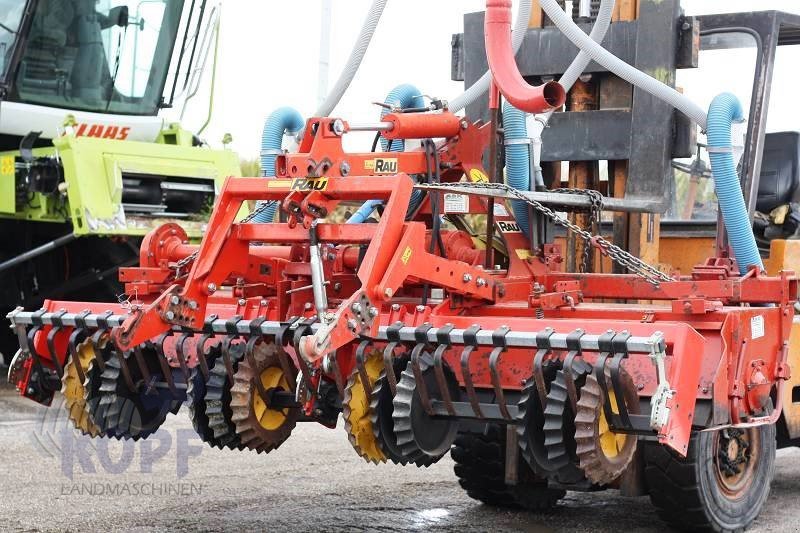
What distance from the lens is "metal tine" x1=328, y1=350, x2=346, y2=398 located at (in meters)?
5.03

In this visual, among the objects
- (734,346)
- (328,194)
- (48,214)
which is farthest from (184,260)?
(48,214)

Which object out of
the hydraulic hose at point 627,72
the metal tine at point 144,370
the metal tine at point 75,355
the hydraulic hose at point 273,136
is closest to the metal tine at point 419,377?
the metal tine at point 144,370

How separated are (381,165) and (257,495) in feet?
6.75

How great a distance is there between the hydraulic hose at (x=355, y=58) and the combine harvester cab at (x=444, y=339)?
39 centimetres

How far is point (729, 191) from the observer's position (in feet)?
19.3

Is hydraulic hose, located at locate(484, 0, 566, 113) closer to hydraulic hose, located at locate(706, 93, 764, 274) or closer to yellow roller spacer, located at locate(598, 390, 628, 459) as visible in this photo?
hydraulic hose, located at locate(706, 93, 764, 274)

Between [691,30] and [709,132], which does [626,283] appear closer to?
[709,132]

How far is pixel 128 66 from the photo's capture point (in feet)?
40.2

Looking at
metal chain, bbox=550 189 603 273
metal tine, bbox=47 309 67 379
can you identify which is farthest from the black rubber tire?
metal tine, bbox=47 309 67 379

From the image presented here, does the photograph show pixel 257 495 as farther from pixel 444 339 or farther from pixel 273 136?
pixel 444 339

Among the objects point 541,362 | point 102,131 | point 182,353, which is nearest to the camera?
point 541,362

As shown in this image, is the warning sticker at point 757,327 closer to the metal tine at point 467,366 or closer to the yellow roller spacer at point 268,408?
the metal tine at point 467,366

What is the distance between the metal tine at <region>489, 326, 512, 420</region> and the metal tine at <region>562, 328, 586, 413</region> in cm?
26

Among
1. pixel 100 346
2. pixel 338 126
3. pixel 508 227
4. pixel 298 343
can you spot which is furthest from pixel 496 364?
pixel 100 346
